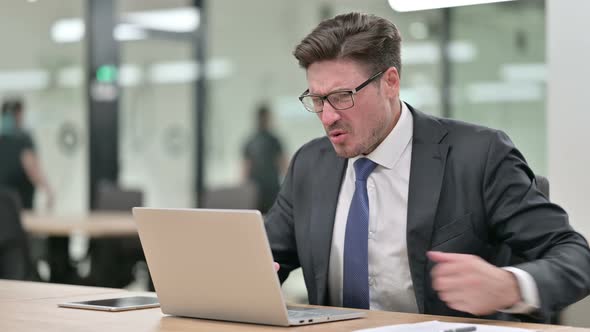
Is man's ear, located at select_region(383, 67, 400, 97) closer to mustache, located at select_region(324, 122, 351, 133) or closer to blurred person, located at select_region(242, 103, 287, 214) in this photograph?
mustache, located at select_region(324, 122, 351, 133)

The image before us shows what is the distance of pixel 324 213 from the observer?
8.19 feet

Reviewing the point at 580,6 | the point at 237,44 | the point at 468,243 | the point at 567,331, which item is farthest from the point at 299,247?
the point at 237,44

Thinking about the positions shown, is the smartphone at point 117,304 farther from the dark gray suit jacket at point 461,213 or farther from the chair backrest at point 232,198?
the chair backrest at point 232,198

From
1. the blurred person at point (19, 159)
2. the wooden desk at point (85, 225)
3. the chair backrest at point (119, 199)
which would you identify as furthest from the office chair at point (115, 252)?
the blurred person at point (19, 159)

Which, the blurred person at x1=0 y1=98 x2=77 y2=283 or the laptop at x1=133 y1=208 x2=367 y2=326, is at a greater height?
the laptop at x1=133 y1=208 x2=367 y2=326

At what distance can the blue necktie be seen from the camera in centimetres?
238

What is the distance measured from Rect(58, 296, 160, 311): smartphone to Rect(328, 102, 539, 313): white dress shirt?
500 mm

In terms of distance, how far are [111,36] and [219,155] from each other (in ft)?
4.76

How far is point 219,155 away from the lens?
7.82m

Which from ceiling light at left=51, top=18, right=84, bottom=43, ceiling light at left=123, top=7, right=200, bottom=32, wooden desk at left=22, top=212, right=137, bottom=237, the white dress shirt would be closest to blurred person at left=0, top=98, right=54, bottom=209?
ceiling light at left=51, top=18, right=84, bottom=43

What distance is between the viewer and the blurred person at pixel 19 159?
25.8ft

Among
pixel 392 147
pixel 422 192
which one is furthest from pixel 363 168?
pixel 422 192

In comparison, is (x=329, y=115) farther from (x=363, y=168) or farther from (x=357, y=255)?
(x=357, y=255)

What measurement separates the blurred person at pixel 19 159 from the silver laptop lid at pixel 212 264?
20.1 ft
